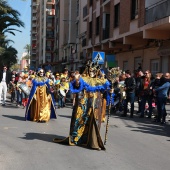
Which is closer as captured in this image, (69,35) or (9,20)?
(9,20)

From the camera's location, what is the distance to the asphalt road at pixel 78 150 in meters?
6.01

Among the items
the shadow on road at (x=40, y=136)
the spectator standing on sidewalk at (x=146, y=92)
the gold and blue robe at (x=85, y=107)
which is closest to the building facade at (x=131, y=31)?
the spectator standing on sidewalk at (x=146, y=92)

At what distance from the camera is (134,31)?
21219 mm

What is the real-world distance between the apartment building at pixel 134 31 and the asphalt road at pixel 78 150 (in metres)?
9.17

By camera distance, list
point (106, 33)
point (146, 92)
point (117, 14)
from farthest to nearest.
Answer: point (106, 33) → point (117, 14) → point (146, 92)

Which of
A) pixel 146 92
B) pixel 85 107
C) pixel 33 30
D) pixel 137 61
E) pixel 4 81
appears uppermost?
pixel 33 30

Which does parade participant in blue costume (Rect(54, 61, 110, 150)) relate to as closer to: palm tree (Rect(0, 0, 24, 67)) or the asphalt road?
the asphalt road

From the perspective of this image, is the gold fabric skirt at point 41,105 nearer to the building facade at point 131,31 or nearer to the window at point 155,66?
the building facade at point 131,31

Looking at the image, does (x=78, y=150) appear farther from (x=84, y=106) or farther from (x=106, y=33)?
(x=106, y=33)

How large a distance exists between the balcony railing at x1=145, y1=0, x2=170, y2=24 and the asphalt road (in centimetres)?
852

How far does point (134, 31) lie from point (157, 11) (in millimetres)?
3030

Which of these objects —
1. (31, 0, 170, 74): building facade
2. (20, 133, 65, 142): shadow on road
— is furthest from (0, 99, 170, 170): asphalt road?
(31, 0, 170, 74): building facade

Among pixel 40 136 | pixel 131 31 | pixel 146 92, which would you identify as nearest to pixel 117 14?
pixel 131 31

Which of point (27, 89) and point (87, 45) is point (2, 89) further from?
point (87, 45)
